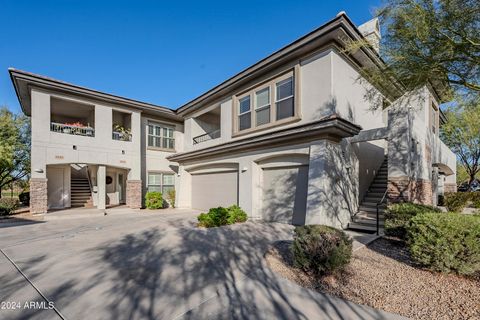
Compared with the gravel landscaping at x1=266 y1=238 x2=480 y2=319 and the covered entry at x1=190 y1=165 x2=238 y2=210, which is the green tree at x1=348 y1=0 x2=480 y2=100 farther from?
the covered entry at x1=190 y1=165 x2=238 y2=210

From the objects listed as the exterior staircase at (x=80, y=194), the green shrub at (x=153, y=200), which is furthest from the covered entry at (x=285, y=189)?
the exterior staircase at (x=80, y=194)

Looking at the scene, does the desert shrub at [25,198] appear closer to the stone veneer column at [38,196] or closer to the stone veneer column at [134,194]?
the stone veneer column at [38,196]

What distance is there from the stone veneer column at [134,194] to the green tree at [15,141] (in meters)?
8.88

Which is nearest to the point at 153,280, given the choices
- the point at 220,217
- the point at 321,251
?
the point at 321,251

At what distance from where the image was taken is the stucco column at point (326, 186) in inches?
319

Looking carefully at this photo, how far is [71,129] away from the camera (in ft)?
44.0

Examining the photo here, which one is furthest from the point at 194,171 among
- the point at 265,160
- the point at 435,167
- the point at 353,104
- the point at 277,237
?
the point at 435,167

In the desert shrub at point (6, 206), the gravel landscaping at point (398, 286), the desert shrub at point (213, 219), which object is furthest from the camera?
the desert shrub at point (6, 206)

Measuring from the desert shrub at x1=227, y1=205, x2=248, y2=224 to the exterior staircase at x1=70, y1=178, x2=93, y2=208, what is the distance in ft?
36.1

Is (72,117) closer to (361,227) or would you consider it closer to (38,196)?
(38,196)

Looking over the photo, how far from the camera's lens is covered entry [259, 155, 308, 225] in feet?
30.2

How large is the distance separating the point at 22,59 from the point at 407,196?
1997cm

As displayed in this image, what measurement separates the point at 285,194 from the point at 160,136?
1129cm

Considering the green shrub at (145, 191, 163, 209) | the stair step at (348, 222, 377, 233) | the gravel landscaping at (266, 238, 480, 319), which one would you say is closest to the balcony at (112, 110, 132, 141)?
the green shrub at (145, 191, 163, 209)
